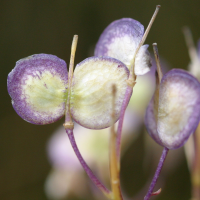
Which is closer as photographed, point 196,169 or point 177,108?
point 177,108

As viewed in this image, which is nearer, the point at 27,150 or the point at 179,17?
the point at 27,150

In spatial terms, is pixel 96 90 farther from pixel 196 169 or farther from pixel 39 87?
pixel 196 169

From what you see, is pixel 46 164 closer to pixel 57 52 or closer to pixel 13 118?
pixel 13 118

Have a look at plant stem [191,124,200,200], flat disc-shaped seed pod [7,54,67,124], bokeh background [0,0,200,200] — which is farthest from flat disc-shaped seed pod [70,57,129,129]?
bokeh background [0,0,200,200]

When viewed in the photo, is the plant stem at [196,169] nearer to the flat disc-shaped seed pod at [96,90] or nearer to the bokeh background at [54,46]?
the flat disc-shaped seed pod at [96,90]

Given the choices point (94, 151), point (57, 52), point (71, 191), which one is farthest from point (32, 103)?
point (57, 52)

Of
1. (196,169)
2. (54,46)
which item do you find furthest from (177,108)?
(54,46)
